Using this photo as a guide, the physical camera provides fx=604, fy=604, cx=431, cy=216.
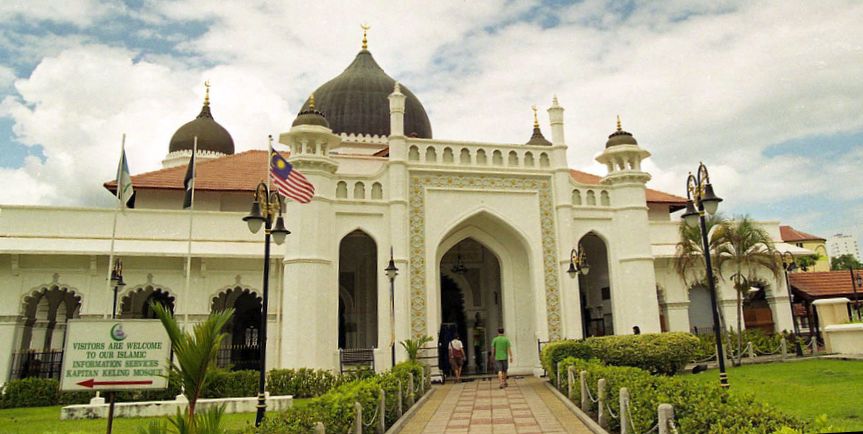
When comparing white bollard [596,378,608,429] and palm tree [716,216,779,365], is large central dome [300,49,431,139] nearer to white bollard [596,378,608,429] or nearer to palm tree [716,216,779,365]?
palm tree [716,216,779,365]

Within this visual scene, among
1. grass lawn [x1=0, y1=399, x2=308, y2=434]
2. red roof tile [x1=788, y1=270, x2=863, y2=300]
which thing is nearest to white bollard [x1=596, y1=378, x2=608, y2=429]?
grass lawn [x1=0, y1=399, x2=308, y2=434]

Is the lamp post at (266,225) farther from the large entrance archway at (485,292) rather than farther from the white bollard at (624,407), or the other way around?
the large entrance archway at (485,292)

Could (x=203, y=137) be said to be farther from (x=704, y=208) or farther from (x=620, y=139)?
(x=704, y=208)

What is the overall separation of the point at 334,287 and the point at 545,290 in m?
7.05

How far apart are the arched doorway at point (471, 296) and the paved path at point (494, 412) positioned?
24.7 feet

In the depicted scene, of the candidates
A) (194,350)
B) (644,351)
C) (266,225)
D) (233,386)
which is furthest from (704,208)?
(233,386)

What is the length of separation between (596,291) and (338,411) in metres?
18.9

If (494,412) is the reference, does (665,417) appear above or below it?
above

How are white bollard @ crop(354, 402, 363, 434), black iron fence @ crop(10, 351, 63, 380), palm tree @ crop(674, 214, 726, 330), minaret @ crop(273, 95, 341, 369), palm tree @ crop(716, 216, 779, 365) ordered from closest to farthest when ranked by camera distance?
white bollard @ crop(354, 402, 363, 434), black iron fence @ crop(10, 351, 63, 380), minaret @ crop(273, 95, 341, 369), palm tree @ crop(716, 216, 779, 365), palm tree @ crop(674, 214, 726, 330)

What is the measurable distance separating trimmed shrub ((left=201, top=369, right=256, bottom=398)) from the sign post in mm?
8793

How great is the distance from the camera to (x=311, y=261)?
18.0m

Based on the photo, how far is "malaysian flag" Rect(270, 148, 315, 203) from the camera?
14.9 m

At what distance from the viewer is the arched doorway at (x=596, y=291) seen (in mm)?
24109

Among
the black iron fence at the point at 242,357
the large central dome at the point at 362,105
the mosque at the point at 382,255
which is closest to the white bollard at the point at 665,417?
the mosque at the point at 382,255
